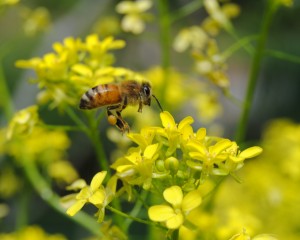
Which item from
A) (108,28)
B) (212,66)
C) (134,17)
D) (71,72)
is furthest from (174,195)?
(108,28)

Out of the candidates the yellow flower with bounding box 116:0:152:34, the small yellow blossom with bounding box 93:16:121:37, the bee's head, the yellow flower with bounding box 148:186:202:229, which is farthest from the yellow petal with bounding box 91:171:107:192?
the small yellow blossom with bounding box 93:16:121:37

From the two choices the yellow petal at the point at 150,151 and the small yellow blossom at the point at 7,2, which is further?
the small yellow blossom at the point at 7,2

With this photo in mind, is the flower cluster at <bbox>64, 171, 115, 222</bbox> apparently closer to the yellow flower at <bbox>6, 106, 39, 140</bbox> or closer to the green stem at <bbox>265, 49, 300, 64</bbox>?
the yellow flower at <bbox>6, 106, 39, 140</bbox>

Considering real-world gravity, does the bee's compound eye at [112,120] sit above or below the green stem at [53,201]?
above

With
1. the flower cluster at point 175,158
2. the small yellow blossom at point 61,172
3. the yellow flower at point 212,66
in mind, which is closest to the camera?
the flower cluster at point 175,158

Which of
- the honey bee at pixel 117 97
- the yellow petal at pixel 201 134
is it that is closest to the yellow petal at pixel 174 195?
the yellow petal at pixel 201 134

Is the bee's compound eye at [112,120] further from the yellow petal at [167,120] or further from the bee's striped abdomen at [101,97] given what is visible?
the yellow petal at [167,120]
